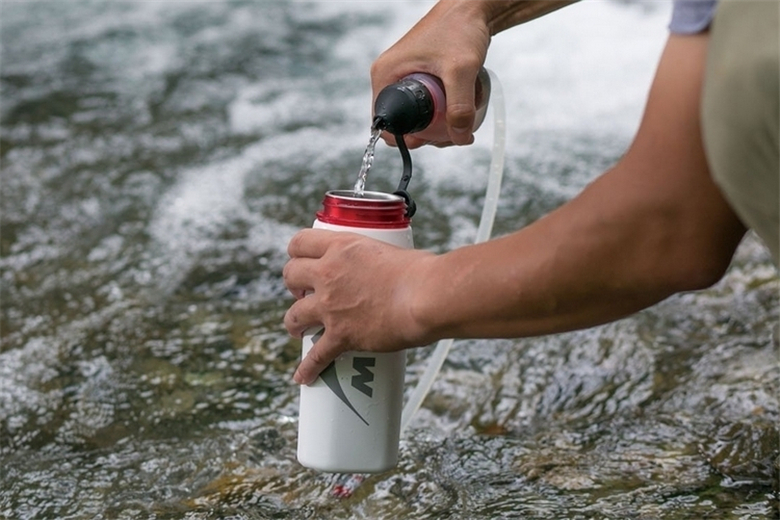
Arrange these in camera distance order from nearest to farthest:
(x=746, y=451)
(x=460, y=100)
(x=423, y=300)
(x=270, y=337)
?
(x=423, y=300), (x=460, y=100), (x=746, y=451), (x=270, y=337)

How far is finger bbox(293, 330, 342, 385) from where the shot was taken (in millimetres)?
1372

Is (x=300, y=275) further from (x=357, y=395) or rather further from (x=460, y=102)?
(x=460, y=102)

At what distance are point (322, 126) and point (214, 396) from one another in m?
2.16

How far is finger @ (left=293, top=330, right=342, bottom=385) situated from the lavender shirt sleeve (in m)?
0.58

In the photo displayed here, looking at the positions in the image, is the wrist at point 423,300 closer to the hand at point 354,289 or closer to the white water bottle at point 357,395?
the hand at point 354,289

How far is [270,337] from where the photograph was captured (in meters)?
2.53

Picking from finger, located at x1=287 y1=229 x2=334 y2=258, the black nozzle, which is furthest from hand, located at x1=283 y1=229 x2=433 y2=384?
the black nozzle

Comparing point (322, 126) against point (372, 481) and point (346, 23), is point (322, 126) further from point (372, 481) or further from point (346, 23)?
point (372, 481)

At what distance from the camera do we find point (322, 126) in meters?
4.25

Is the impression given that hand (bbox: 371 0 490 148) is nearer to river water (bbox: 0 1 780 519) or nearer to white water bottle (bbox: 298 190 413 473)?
white water bottle (bbox: 298 190 413 473)

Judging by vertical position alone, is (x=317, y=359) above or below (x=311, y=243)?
below

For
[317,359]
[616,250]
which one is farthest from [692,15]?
[317,359]

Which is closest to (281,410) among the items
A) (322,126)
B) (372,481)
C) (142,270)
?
(372,481)

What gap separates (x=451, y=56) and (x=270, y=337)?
113cm
